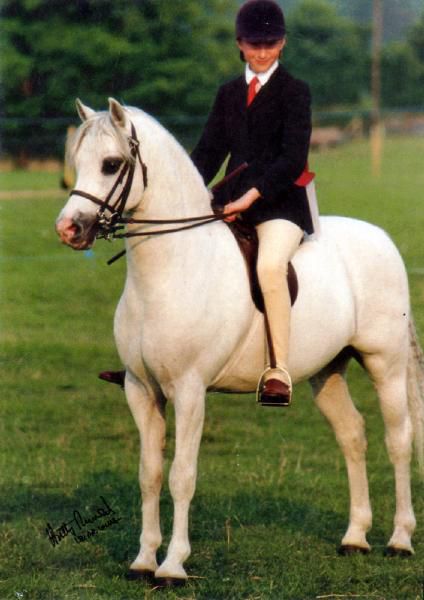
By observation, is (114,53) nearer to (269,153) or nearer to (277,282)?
(269,153)

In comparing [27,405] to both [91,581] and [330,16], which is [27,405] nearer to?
[91,581]

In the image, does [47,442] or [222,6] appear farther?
[222,6]

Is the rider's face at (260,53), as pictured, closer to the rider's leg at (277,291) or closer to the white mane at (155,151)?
the white mane at (155,151)

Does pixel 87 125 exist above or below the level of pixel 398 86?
above

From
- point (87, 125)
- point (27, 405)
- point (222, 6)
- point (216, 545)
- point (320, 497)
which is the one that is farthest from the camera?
point (222, 6)

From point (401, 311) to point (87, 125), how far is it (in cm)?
255

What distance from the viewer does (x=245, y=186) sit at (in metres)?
7.17

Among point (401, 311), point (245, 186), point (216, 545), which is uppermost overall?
point (245, 186)

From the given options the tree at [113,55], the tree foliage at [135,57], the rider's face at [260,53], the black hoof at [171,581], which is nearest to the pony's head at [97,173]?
the rider's face at [260,53]

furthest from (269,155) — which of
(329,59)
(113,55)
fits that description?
(329,59)

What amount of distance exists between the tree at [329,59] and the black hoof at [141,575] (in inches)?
1850

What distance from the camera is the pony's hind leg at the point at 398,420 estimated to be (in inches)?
Answer: 309

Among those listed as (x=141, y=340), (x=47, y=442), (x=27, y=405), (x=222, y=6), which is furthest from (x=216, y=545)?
(x=222, y=6)

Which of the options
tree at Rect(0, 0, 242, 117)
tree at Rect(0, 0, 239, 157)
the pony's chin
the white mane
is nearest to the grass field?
the pony's chin
